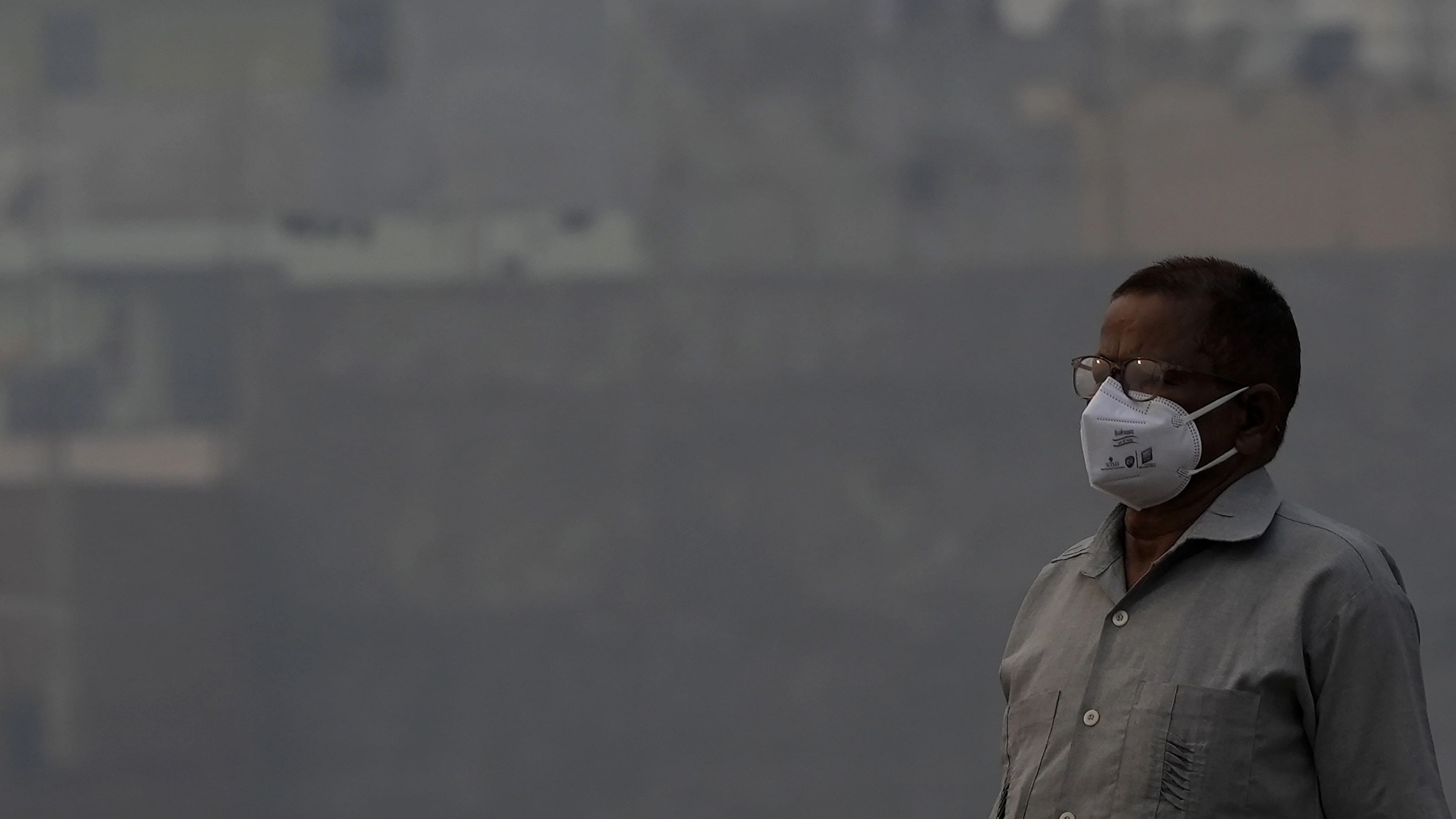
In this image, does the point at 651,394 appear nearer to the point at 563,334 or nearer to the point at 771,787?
the point at 563,334

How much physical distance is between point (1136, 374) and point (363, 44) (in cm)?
266

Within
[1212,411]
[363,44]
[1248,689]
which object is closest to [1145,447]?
[1212,411]

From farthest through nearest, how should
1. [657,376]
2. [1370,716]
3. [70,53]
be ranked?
[70,53] → [657,376] → [1370,716]

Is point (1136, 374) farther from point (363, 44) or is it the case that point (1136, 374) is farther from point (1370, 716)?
point (363, 44)

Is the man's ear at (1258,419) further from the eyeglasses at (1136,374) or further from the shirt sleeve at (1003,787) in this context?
the shirt sleeve at (1003,787)

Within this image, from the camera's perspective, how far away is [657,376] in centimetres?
337

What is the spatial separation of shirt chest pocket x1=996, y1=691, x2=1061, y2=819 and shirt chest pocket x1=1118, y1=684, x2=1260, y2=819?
8 centimetres

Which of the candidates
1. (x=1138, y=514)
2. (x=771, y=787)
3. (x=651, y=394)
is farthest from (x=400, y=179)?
(x=1138, y=514)

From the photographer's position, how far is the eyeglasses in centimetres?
113

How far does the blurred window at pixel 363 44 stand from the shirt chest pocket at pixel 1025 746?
2.62 metres

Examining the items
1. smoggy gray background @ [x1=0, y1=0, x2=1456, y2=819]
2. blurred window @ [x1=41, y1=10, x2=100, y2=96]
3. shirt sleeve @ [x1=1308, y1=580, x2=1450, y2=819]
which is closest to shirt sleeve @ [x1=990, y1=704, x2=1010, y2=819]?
shirt sleeve @ [x1=1308, y1=580, x2=1450, y2=819]

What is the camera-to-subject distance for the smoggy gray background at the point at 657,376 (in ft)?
10.9

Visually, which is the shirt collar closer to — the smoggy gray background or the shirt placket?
the shirt placket

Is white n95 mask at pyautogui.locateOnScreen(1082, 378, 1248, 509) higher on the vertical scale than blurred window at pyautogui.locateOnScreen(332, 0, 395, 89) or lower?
lower
